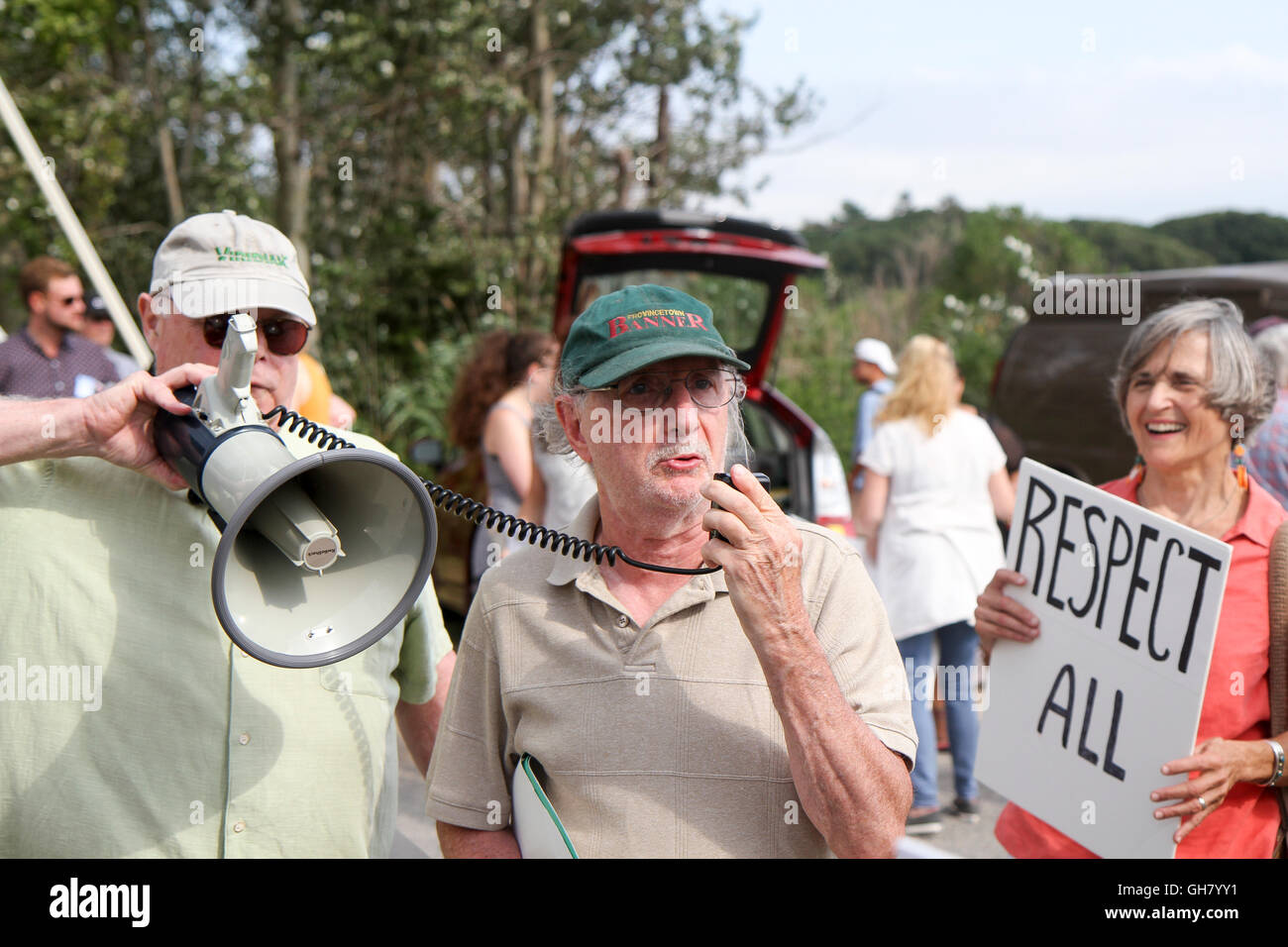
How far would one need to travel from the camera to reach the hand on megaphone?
1729 mm

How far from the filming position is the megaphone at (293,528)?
150cm

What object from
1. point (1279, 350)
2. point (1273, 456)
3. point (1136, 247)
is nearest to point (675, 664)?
point (1273, 456)

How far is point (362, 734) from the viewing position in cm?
210

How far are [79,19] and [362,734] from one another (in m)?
11.9

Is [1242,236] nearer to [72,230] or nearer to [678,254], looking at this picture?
[678,254]

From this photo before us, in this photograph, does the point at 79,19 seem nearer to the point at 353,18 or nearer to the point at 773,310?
the point at 353,18

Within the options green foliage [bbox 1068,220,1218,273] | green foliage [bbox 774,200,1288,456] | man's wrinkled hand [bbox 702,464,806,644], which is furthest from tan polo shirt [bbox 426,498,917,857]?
green foliage [bbox 1068,220,1218,273]

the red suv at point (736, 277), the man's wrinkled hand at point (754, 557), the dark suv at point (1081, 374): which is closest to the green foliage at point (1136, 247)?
the dark suv at point (1081, 374)

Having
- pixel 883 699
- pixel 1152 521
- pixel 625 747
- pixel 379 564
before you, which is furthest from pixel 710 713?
pixel 1152 521

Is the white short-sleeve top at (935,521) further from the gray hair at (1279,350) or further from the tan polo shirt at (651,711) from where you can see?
the tan polo shirt at (651,711)

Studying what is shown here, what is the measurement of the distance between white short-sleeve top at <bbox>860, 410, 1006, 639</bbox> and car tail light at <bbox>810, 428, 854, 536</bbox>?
1.09 meters

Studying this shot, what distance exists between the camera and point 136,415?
1797 mm

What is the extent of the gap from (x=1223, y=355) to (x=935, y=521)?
9.29 ft

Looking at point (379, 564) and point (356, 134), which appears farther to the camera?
point (356, 134)
